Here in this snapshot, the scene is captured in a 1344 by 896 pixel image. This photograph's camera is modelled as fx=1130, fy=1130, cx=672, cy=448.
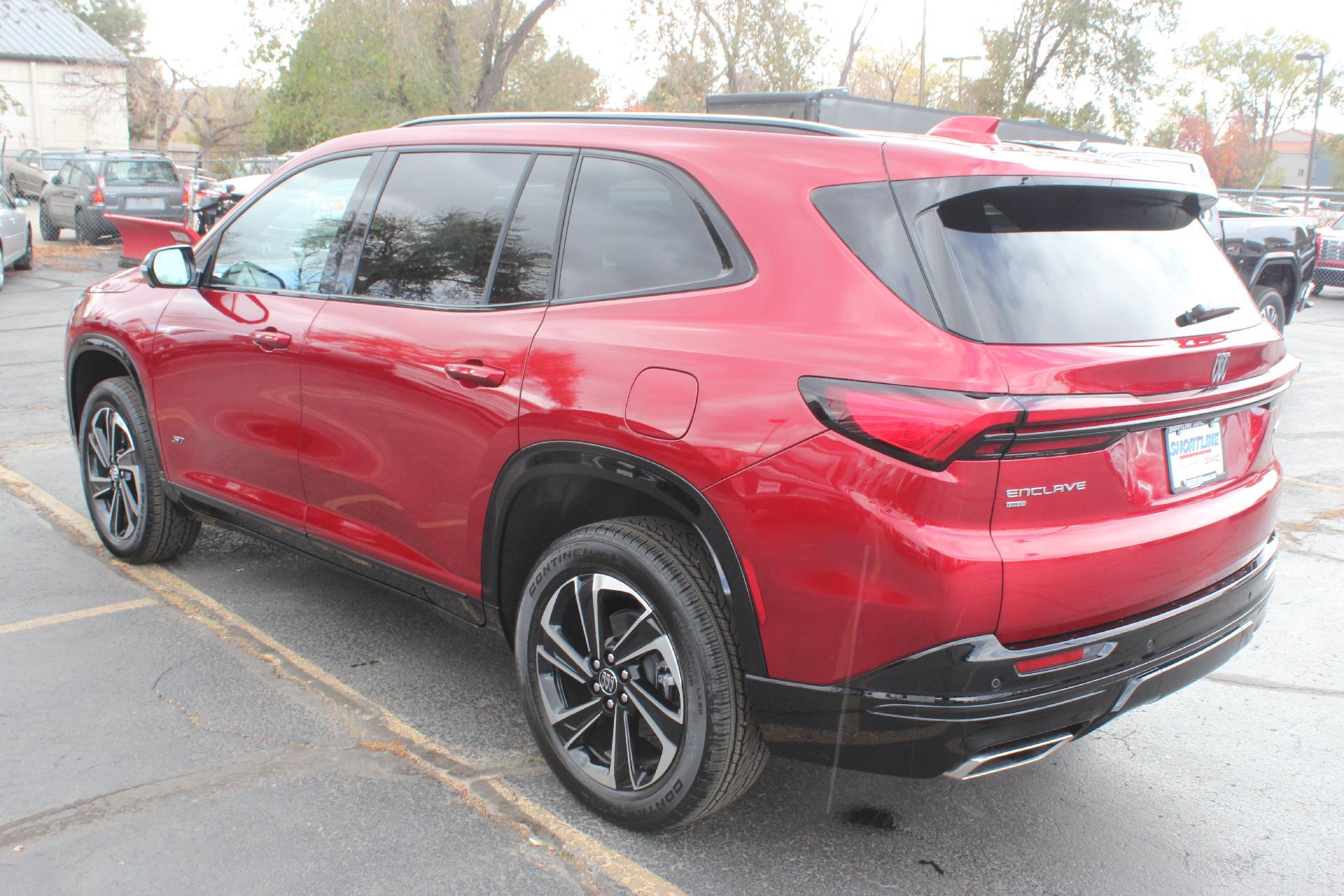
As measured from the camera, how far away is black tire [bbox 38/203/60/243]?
23.7 metres

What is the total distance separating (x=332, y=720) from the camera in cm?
356

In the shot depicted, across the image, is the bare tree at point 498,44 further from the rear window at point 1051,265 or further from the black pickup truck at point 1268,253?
the rear window at point 1051,265

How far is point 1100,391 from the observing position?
2.36 m

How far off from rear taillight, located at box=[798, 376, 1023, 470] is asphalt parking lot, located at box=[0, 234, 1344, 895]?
3.82ft

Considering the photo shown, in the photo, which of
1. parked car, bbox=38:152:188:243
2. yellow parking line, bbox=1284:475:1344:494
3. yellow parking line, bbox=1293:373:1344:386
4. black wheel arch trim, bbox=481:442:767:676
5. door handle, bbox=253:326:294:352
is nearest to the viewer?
black wheel arch trim, bbox=481:442:767:676

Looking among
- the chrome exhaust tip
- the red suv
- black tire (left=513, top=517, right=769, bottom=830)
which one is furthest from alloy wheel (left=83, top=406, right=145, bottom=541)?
the chrome exhaust tip

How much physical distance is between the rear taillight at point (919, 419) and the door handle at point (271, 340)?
2213mm

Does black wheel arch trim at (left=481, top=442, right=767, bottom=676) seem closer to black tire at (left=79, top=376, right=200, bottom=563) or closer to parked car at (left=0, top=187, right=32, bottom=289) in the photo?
black tire at (left=79, top=376, right=200, bottom=563)

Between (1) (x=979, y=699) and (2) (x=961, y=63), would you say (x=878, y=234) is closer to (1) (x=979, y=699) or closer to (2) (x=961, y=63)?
(1) (x=979, y=699)

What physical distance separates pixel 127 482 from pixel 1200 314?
13.9 feet

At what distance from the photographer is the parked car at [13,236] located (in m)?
16.1

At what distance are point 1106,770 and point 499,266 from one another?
7.68ft

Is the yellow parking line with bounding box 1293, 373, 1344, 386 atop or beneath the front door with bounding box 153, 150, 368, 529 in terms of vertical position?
beneath

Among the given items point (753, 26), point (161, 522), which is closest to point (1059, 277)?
point (161, 522)
